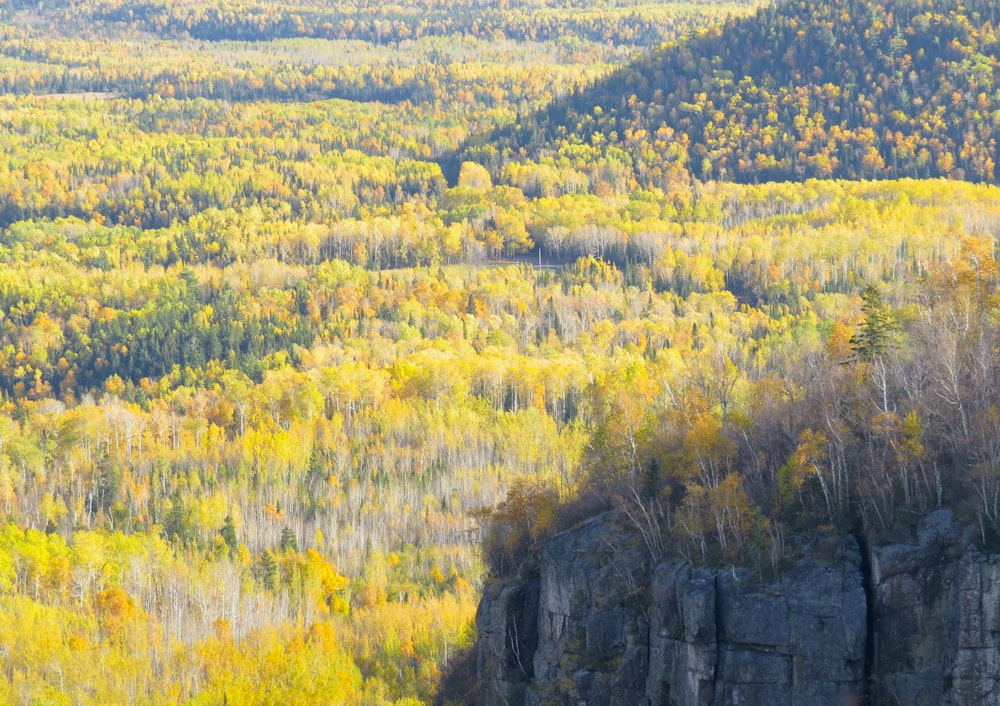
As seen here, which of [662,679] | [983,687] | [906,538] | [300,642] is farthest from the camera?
[300,642]

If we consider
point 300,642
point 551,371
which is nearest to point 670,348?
point 551,371

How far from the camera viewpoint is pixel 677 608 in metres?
78.4

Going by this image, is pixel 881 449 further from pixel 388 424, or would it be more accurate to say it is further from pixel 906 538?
pixel 388 424

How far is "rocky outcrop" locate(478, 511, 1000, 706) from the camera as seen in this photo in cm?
7100

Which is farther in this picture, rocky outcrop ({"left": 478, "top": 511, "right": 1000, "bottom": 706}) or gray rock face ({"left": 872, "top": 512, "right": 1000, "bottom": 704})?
rocky outcrop ({"left": 478, "top": 511, "right": 1000, "bottom": 706})

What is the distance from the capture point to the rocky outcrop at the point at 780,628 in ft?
233

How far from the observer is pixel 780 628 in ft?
245

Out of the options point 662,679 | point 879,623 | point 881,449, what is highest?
point 881,449

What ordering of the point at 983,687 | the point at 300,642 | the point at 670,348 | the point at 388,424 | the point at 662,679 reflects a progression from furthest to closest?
the point at 670,348, the point at 388,424, the point at 300,642, the point at 662,679, the point at 983,687

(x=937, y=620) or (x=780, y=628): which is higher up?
(x=937, y=620)

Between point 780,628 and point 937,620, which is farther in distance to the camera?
point 780,628

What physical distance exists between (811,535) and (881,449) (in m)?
5.92

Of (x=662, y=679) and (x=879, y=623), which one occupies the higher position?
(x=879, y=623)

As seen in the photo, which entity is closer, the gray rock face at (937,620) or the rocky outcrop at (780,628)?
the gray rock face at (937,620)
